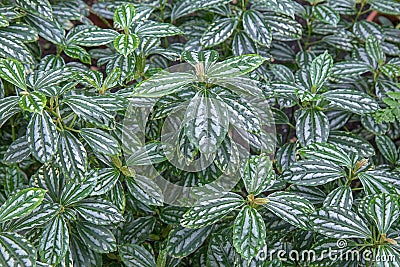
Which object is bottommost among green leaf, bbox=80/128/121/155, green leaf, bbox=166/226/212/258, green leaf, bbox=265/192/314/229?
green leaf, bbox=166/226/212/258

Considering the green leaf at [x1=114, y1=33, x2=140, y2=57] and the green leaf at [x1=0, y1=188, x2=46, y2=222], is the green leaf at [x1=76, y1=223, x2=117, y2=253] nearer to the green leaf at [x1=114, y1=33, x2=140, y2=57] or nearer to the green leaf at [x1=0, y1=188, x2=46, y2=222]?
the green leaf at [x1=0, y1=188, x2=46, y2=222]

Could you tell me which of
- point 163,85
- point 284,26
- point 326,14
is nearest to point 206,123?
point 163,85

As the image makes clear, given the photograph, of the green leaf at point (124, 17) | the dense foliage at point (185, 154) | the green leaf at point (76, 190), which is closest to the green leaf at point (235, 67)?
the dense foliage at point (185, 154)

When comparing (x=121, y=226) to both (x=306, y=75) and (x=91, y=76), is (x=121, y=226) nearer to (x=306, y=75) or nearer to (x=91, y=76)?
(x=91, y=76)

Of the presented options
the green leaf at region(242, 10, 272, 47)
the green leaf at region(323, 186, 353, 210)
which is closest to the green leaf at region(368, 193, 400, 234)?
the green leaf at region(323, 186, 353, 210)

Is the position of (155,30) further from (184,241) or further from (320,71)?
(184,241)

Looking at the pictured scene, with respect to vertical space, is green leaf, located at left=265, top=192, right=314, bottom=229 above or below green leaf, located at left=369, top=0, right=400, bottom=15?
below

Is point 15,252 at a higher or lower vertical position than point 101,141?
lower
